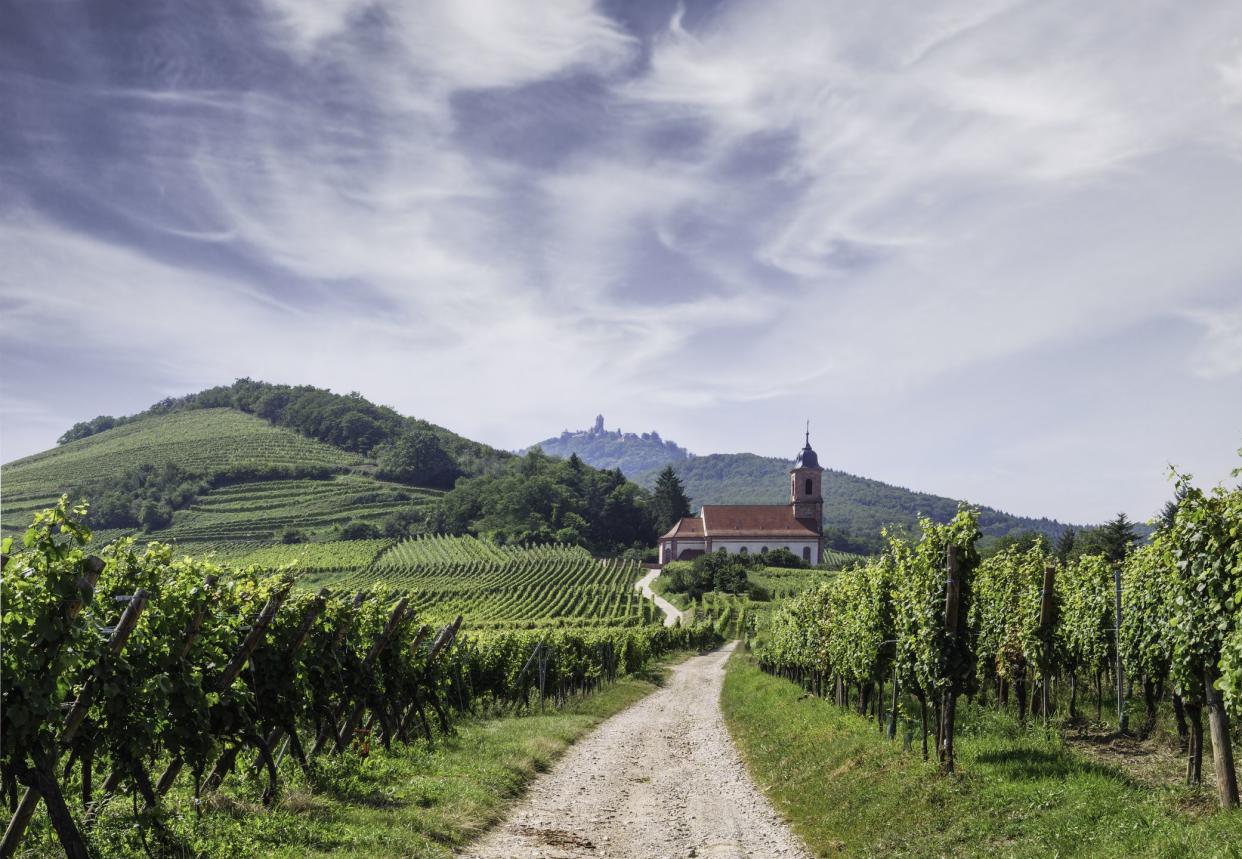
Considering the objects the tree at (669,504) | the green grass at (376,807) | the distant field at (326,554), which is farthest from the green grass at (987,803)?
the tree at (669,504)

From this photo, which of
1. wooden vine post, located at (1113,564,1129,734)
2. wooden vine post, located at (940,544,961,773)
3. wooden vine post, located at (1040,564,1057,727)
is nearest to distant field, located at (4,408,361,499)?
wooden vine post, located at (1040,564,1057,727)

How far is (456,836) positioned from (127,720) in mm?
4165

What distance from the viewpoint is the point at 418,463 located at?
18838 centimetres

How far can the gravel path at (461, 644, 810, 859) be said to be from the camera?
34.6 ft

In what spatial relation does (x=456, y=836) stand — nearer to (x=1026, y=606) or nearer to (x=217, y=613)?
(x=217, y=613)

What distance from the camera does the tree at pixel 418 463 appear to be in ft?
611

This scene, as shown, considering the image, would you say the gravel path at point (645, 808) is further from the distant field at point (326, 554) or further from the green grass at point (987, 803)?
the distant field at point (326, 554)

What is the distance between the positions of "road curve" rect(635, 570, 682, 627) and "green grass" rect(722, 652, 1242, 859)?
56327 millimetres

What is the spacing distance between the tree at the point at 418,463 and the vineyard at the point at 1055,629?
16946 cm

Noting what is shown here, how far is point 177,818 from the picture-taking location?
28.6 ft

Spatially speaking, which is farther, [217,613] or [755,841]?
[755,841]

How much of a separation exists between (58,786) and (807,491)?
12772cm

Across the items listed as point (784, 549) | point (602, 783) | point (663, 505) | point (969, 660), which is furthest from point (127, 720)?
point (663, 505)

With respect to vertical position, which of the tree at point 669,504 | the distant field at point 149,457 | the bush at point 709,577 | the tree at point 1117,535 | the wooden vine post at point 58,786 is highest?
the distant field at point 149,457
